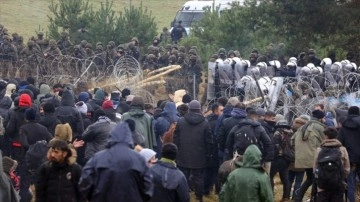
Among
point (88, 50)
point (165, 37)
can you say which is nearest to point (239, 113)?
point (88, 50)

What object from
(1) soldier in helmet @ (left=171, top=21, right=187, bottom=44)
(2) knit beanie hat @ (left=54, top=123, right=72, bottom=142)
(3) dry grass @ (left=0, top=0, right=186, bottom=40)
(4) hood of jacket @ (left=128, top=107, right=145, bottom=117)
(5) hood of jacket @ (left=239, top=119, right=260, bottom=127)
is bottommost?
(3) dry grass @ (left=0, top=0, right=186, bottom=40)

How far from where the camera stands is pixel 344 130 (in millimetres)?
16047

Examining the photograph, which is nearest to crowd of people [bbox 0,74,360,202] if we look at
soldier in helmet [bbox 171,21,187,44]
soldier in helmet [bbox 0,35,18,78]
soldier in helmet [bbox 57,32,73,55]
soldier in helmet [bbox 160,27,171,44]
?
soldier in helmet [bbox 0,35,18,78]

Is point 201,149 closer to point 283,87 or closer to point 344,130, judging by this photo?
point 344,130

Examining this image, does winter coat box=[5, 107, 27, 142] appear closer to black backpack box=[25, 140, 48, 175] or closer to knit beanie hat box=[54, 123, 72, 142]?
black backpack box=[25, 140, 48, 175]

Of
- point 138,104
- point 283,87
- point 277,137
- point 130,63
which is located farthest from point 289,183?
point 130,63

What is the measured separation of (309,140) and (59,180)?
19.2 feet

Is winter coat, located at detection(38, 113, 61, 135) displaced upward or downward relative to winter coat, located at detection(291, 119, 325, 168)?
upward

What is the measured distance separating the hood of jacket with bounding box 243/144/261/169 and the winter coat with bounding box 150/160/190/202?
0.79 meters

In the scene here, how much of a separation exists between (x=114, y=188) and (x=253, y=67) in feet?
49.9

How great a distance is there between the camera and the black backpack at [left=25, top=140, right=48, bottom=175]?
14.4 meters

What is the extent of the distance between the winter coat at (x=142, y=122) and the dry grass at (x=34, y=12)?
33.9 m

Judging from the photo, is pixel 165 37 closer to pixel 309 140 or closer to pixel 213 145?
pixel 213 145

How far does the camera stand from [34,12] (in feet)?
189
